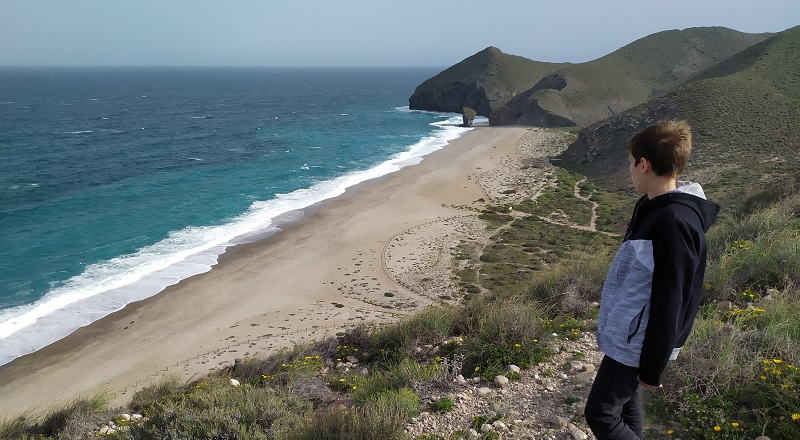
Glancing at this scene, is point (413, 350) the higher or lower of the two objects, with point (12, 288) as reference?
higher

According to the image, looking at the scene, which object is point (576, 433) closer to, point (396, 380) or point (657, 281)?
point (396, 380)

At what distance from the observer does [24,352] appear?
53.1 feet

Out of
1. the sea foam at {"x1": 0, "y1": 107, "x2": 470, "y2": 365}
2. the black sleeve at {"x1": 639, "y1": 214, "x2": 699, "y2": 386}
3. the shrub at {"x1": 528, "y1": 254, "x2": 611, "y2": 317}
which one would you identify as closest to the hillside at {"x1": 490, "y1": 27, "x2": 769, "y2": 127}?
the sea foam at {"x1": 0, "y1": 107, "x2": 470, "y2": 365}

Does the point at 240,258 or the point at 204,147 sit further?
the point at 204,147

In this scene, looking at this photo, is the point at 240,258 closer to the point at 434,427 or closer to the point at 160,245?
the point at 160,245

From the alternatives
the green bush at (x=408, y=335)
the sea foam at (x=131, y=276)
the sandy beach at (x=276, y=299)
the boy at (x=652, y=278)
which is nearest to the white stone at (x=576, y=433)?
the boy at (x=652, y=278)

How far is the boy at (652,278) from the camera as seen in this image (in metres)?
2.79

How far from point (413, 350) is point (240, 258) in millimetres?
16958

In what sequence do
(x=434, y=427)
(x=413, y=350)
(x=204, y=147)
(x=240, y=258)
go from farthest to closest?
(x=204, y=147) → (x=240, y=258) → (x=413, y=350) → (x=434, y=427)

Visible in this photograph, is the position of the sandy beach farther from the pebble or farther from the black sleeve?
the black sleeve

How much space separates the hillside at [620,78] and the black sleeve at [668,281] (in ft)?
210

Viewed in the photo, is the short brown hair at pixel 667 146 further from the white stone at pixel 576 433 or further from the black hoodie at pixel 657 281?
the white stone at pixel 576 433

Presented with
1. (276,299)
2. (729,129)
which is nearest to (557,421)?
(276,299)

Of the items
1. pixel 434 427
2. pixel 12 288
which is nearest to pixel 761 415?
pixel 434 427
